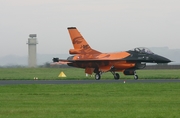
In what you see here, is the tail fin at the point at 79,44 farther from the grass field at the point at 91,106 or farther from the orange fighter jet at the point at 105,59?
the grass field at the point at 91,106

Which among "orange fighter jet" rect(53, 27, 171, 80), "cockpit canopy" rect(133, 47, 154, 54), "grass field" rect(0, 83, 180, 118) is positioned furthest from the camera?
"cockpit canopy" rect(133, 47, 154, 54)

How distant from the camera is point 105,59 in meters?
46.5

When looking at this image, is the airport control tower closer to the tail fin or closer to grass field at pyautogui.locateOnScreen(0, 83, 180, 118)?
the tail fin

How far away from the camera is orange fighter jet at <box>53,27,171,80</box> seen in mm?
44062

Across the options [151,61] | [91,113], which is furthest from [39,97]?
[151,61]

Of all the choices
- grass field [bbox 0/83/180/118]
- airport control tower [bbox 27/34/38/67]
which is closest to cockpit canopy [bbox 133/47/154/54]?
grass field [bbox 0/83/180/118]

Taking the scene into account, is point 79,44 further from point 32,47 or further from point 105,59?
point 32,47

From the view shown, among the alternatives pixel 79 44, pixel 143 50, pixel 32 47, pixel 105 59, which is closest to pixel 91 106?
pixel 143 50

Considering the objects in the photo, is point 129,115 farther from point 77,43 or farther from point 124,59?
point 77,43

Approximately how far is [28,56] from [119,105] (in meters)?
→ 132

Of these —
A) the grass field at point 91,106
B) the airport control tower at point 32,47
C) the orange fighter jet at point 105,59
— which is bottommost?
the grass field at point 91,106

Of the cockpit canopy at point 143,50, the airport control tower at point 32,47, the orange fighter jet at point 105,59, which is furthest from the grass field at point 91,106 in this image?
the airport control tower at point 32,47

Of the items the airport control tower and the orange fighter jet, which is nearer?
the orange fighter jet

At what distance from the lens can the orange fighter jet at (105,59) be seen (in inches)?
1735
